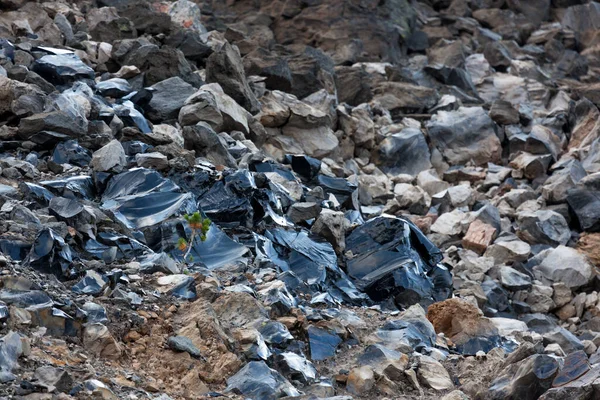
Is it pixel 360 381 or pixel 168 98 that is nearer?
pixel 360 381

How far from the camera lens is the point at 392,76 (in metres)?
15.1

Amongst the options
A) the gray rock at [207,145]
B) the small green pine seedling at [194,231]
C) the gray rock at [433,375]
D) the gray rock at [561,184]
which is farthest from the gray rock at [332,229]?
the gray rock at [561,184]

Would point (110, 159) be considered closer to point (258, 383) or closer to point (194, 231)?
point (194, 231)

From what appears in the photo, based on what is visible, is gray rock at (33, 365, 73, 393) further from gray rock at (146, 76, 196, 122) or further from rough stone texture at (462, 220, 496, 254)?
rough stone texture at (462, 220, 496, 254)

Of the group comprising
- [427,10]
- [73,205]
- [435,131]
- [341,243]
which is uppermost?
[73,205]

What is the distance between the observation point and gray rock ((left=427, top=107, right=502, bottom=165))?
13.0 m

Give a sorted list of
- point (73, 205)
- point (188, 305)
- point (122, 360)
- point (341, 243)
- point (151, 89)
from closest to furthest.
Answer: point (122, 360)
point (188, 305)
point (73, 205)
point (341, 243)
point (151, 89)

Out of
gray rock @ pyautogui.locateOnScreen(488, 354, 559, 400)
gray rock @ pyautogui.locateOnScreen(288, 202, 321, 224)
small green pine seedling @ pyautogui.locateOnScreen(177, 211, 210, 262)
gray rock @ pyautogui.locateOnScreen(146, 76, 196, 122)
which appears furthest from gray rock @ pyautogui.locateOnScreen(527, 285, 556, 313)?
gray rock @ pyautogui.locateOnScreen(488, 354, 559, 400)

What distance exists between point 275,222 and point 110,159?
4.48 ft

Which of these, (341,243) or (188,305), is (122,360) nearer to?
(188,305)

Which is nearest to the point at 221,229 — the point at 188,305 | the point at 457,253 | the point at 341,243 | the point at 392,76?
the point at 341,243

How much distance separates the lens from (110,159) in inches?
278

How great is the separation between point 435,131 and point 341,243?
19.9ft

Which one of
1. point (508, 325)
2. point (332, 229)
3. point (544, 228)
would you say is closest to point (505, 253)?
point (544, 228)
